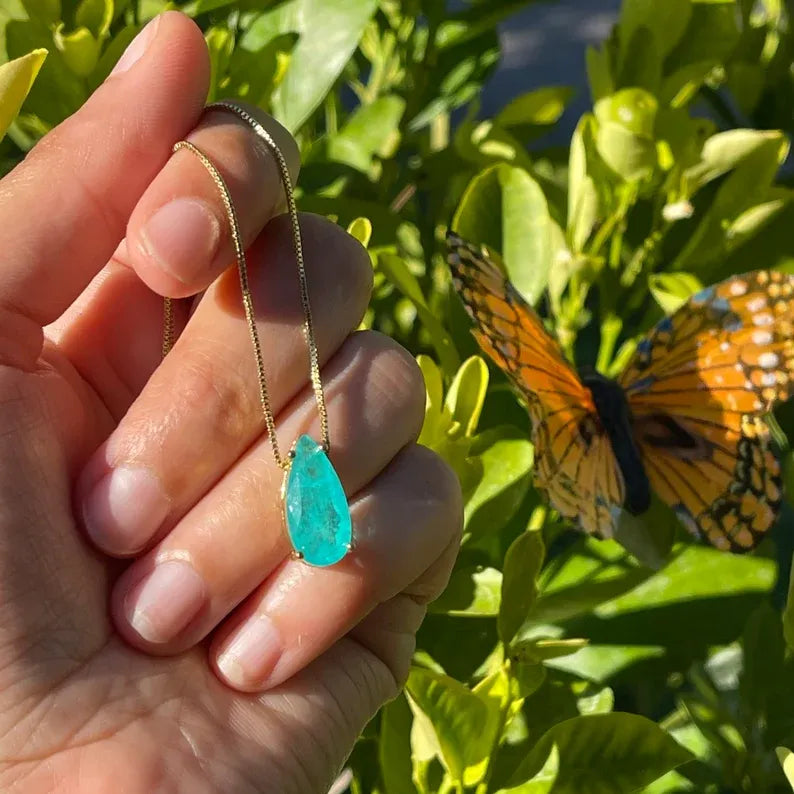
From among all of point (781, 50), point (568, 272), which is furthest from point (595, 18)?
point (568, 272)

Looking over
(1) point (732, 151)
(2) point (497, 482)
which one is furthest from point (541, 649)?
(1) point (732, 151)

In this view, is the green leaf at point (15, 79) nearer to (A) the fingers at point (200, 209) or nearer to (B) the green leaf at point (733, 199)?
(A) the fingers at point (200, 209)

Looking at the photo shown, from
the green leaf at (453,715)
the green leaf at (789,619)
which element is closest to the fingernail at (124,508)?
the green leaf at (453,715)

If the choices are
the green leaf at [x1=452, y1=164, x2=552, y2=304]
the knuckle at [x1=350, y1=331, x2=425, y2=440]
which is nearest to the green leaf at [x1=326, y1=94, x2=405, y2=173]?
the green leaf at [x1=452, y1=164, x2=552, y2=304]

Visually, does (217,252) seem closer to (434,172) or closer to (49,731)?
(49,731)

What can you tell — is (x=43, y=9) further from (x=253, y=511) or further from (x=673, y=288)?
(x=673, y=288)

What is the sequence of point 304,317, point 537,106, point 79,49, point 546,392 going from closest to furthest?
point 304,317
point 79,49
point 546,392
point 537,106
